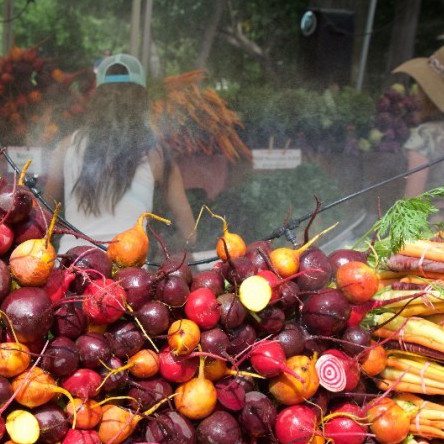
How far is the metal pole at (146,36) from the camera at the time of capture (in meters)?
3.90

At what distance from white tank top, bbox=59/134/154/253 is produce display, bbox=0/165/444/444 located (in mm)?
1176

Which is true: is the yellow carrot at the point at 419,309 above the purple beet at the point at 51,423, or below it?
above

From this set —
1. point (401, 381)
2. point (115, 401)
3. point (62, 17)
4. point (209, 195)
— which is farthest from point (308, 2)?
point (115, 401)

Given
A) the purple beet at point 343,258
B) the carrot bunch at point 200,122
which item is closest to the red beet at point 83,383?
the purple beet at point 343,258

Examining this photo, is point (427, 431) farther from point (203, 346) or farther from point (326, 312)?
point (203, 346)

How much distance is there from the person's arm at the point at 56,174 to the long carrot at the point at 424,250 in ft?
5.11

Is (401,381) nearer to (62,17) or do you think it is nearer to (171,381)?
(171,381)

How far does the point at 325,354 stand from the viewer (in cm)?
149

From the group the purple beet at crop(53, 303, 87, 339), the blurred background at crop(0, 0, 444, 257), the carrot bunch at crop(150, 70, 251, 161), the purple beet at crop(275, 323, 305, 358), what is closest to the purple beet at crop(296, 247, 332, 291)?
the purple beet at crop(275, 323, 305, 358)

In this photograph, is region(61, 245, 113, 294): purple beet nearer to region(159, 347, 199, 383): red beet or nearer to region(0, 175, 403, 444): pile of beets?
region(0, 175, 403, 444): pile of beets

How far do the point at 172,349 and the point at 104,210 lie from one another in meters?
1.42

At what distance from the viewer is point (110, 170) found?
2.61m

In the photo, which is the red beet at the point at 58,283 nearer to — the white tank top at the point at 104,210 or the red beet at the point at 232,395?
the red beet at the point at 232,395

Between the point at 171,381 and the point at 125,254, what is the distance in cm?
32
